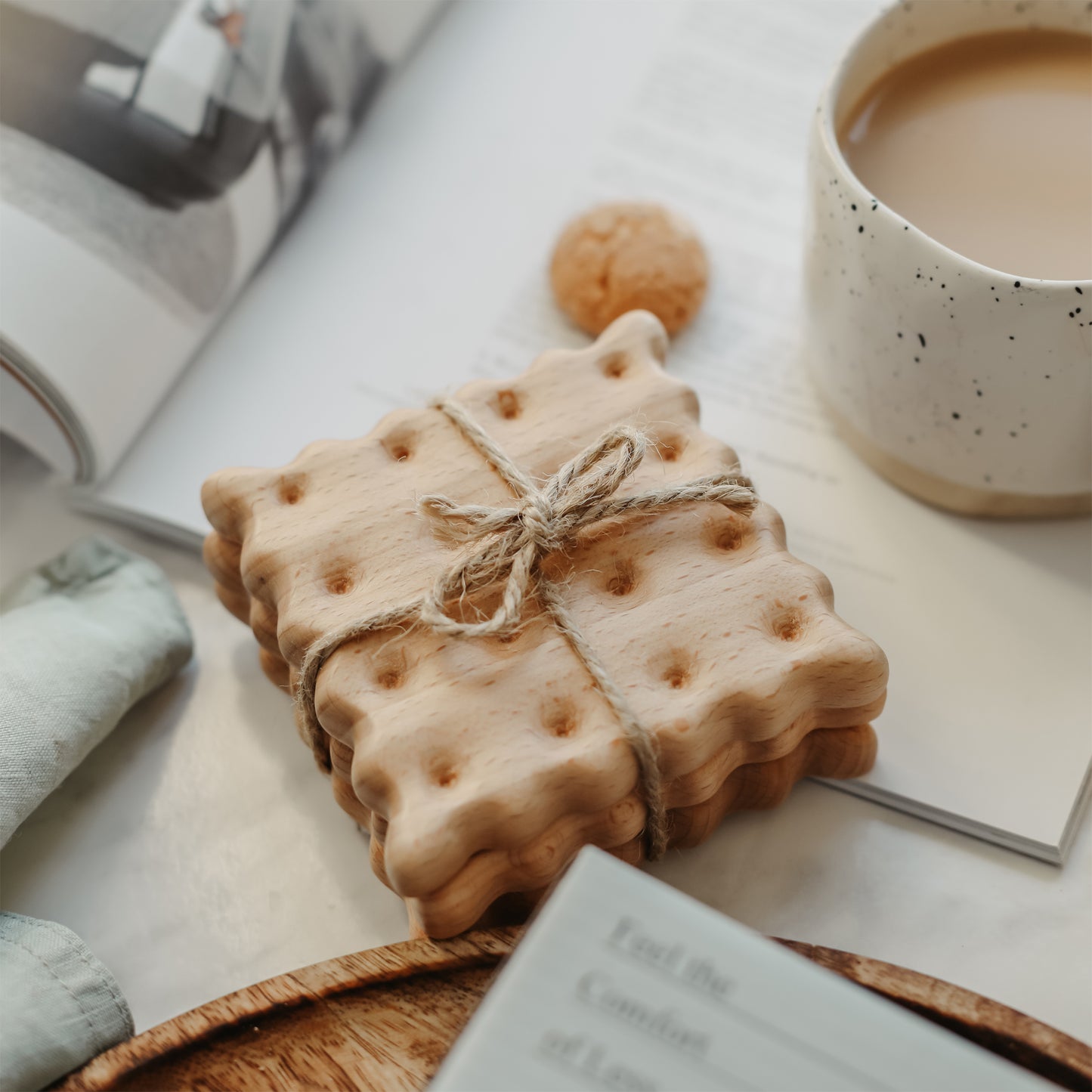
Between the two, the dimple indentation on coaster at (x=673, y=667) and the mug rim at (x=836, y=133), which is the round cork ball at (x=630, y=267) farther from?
the dimple indentation on coaster at (x=673, y=667)

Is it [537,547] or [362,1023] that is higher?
[537,547]

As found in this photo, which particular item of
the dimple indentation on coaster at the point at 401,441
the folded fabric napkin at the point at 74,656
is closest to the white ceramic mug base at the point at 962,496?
the dimple indentation on coaster at the point at 401,441

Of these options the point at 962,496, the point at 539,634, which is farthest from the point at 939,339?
the point at 539,634

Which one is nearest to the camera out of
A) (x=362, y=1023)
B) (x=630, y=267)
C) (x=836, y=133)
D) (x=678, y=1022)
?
(x=678, y=1022)

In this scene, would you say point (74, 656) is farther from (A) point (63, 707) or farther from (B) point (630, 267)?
(B) point (630, 267)

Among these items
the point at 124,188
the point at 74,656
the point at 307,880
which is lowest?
the point at 307,880

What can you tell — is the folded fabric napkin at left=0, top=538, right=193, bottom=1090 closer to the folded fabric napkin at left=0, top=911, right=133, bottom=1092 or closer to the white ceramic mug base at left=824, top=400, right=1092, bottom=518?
the folded fabric napkin at left=0, top=911, right=133, bottom=1092

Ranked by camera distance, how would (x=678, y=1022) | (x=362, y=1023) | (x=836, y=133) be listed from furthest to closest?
(x=836, y=133)
(x=362, y=1023)
(x=678, y=1022)
